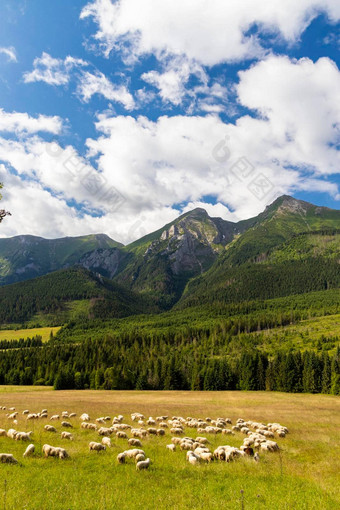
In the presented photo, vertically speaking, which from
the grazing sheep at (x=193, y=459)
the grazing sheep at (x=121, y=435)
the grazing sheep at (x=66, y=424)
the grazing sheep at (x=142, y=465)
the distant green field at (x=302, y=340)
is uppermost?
the grazing sheep at (x=142, y=465)

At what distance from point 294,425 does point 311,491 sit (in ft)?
74.6

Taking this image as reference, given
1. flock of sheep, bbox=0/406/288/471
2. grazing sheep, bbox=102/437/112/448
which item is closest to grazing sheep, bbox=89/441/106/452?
flock of sheep, bbox=0/406/288/471

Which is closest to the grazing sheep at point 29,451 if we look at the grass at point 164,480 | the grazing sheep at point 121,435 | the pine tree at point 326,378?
the grass at point 164,480

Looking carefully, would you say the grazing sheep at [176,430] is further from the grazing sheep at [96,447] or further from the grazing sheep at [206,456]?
the grazing sheep at [96,447]

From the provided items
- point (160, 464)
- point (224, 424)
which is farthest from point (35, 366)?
point (160, 464)

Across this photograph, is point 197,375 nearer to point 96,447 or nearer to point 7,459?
point 96,447

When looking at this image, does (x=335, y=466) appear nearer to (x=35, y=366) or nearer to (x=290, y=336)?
(x=35, y=366)

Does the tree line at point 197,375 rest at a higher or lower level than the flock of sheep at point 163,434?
lower

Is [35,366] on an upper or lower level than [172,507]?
lower

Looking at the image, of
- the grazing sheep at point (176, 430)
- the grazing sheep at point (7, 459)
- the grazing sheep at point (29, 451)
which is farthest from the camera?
the grazing sheep at point (176, 430)

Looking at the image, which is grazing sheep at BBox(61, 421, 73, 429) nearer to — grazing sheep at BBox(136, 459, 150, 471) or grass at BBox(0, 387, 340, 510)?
grass at BBox(0, 387, 340, 510)

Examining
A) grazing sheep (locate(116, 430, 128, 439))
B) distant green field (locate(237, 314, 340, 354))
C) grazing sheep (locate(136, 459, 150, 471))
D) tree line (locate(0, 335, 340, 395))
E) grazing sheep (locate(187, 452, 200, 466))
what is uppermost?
Answer: grazing sheep (locate(136, 459, 150, 471))

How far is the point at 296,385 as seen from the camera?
96312 millimetres

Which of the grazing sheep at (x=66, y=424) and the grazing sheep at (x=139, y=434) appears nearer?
the grazing sheep at (x=139, y=434)
